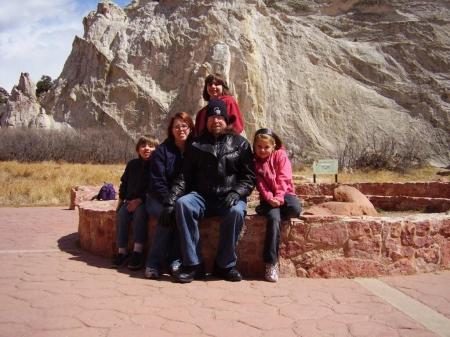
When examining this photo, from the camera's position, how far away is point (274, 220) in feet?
14.9

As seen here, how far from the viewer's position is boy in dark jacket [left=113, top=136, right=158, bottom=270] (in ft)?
16.5

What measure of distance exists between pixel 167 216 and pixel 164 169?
22.7 inches

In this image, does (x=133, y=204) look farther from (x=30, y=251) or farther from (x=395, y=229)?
(x=395, y=229)

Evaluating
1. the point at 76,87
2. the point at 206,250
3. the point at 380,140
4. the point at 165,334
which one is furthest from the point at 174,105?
the point at 165,334

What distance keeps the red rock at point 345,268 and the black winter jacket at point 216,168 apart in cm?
99

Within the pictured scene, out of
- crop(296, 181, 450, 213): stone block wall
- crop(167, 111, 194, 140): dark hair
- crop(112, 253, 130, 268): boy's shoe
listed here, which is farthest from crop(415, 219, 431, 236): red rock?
crop(296, 181, 450, 213): stone block wall

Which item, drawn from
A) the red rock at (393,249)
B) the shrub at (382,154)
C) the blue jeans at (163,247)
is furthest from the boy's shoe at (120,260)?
the shrub at (382,154)

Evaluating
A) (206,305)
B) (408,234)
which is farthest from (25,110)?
(206,305)

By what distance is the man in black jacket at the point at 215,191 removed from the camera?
14.8 ft

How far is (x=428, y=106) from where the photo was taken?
25.9 meters

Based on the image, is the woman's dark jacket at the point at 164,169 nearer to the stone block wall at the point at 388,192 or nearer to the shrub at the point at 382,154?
the stone block wall at the point at 388,192

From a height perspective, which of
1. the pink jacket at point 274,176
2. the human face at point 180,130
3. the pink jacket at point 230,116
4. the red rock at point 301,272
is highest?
the pink jacket at point 230,116

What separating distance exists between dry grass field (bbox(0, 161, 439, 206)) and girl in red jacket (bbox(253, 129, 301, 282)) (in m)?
8.22

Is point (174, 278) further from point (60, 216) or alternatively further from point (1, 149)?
point (1, 149)
